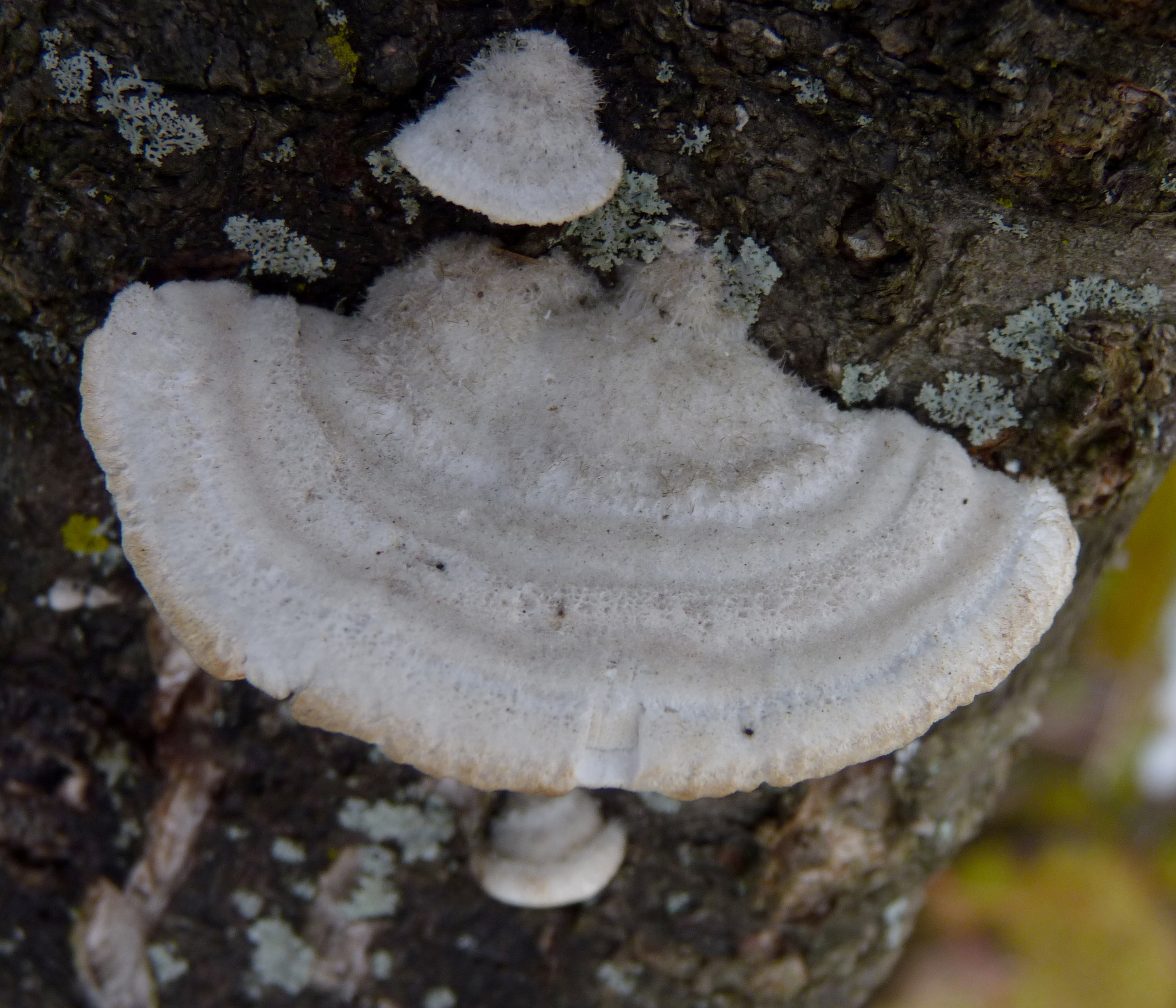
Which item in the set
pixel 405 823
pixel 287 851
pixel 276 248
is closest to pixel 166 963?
pixel 287 851

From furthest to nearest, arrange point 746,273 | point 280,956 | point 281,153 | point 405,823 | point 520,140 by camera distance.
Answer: point 280,956 → point 405,823 → point 746,273 → point 281,153 → point 520,140

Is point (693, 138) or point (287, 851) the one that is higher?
point (693, 138)

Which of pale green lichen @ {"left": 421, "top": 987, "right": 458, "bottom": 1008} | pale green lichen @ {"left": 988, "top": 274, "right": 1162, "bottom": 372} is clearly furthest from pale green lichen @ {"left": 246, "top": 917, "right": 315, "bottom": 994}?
pale green lichen @ {"left": 988, "top": 274, "right": 1162, "bottom": 372}

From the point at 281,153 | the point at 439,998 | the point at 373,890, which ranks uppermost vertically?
the point at 281,153

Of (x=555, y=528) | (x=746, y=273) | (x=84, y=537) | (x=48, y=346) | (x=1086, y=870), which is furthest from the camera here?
(x=1086, y=870)

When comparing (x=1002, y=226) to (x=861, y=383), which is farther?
(x=861, y=383)

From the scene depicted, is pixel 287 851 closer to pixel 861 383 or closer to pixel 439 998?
pixel 439 998

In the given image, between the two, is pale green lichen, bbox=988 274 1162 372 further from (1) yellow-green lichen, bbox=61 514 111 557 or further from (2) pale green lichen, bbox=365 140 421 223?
(1) yellow-green lichen, bbox=61 514 111 557
